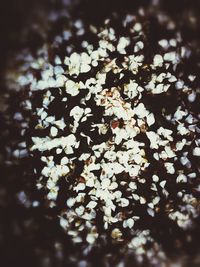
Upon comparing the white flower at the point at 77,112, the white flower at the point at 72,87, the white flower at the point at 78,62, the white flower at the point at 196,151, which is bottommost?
the white flower at the point at 196,151

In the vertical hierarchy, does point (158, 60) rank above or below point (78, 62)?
below

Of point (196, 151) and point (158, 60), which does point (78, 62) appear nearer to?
point (158, 60)

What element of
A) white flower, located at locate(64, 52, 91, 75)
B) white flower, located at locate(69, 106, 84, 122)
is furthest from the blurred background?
white flower, located at locate(69, 106, 84, 122)

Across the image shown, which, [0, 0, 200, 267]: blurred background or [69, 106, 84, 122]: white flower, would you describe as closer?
[69, 106, 84, 122]: white flower

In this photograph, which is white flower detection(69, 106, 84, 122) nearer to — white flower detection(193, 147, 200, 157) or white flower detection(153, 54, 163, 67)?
white flower detection(153, 54, 163, 67)

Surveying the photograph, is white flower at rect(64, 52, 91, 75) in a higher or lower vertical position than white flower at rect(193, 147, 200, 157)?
higher

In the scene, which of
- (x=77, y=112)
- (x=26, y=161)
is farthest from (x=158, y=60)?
(x=26, y=161)

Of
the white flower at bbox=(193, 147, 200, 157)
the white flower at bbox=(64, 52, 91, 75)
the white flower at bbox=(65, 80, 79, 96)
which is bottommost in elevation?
the white flower at bbox=(193, 147, 200, 157)

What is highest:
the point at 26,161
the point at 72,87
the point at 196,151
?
the point at 72,87

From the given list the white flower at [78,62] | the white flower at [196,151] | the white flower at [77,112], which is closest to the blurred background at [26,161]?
the white flower at [78,62]

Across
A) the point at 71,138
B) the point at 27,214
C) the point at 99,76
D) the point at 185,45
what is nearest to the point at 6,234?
the point at 27,214

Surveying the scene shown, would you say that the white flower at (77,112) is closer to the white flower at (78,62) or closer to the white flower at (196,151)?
the white flower at (78,62)
